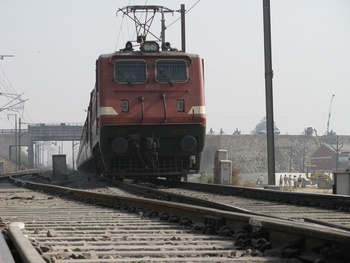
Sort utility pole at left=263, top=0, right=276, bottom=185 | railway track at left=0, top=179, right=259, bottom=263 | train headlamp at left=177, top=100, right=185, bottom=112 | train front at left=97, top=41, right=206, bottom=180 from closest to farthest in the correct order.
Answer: railway track at left=0, top=179, right=259, bottom=263 < utility pole at left=263, top=0, right=276, bottom=185 < train front at left=97, top=41, right=206, bottom=180 < train headlamp at left=177, top=100, right=185, bottom=112

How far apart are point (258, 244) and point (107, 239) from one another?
1287 millimetres

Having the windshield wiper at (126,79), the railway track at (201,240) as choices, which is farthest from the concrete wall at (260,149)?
the railway track at (201,240)

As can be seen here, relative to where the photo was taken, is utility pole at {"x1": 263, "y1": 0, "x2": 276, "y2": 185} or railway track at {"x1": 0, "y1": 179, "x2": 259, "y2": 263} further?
utility pole at {"x1": 263, "y1": 0, "x2": 276, "y2": 185}

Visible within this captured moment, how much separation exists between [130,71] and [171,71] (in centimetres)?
100

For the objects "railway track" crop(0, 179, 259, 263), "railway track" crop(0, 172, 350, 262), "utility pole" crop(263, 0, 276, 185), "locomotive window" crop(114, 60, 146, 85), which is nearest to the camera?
"railway track" crop(0, 172, 350, 262)

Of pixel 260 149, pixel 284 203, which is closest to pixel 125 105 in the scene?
pixel 284 203

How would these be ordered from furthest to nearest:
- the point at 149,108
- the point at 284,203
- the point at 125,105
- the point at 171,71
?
the point at 171,71, the point at 149,108, the point at 125,105, the point at 284,203

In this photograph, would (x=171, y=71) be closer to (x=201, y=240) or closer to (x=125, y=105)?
(x=125, y=105)

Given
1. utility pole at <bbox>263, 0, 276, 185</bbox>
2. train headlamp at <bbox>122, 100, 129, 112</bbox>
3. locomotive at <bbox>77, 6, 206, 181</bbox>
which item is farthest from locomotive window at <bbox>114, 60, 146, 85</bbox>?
utility pole at <bbox>263, 0, 276, 185</bbox>

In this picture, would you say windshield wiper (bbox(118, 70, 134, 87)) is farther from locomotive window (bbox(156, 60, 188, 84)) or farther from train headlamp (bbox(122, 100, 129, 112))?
locomotive window (bbox(156, 60, 188, 84))

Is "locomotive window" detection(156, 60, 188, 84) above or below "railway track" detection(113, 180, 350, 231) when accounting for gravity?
above

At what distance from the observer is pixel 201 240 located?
534 centimetres

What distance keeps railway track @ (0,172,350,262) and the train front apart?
9707 millimetres

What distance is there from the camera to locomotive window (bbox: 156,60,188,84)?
17375mm
